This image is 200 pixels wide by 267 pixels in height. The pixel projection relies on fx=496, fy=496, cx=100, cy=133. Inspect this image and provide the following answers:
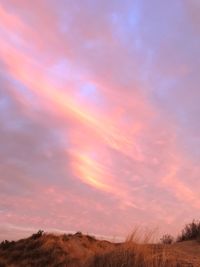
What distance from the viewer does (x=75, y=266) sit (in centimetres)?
1548

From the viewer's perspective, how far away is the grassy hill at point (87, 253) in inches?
514

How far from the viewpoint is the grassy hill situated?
1305 centimetres

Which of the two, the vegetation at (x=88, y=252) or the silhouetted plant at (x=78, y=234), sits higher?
the silhouetted plant at (x=78, y=234)

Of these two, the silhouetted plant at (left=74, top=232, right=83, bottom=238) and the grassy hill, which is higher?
the silhouetted plant at (left=74, top=232, right=83, bottom=238)

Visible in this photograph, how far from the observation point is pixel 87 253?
19156mm

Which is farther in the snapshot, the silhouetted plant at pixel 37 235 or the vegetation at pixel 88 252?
the silhouetted plant at pixel 37 235

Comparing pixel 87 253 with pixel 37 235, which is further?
pixel 37 235

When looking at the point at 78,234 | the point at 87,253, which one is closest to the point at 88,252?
the point at 87,253

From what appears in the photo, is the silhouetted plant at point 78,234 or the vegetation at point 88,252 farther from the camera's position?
the silhouetted plant at point 78,234

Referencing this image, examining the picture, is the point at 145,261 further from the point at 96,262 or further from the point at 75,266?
the point at 75,266

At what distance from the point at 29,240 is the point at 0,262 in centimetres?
506

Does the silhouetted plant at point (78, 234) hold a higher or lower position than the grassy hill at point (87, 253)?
higher

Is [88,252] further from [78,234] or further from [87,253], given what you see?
[78,234]

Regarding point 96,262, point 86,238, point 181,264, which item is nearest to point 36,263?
point 86,238
